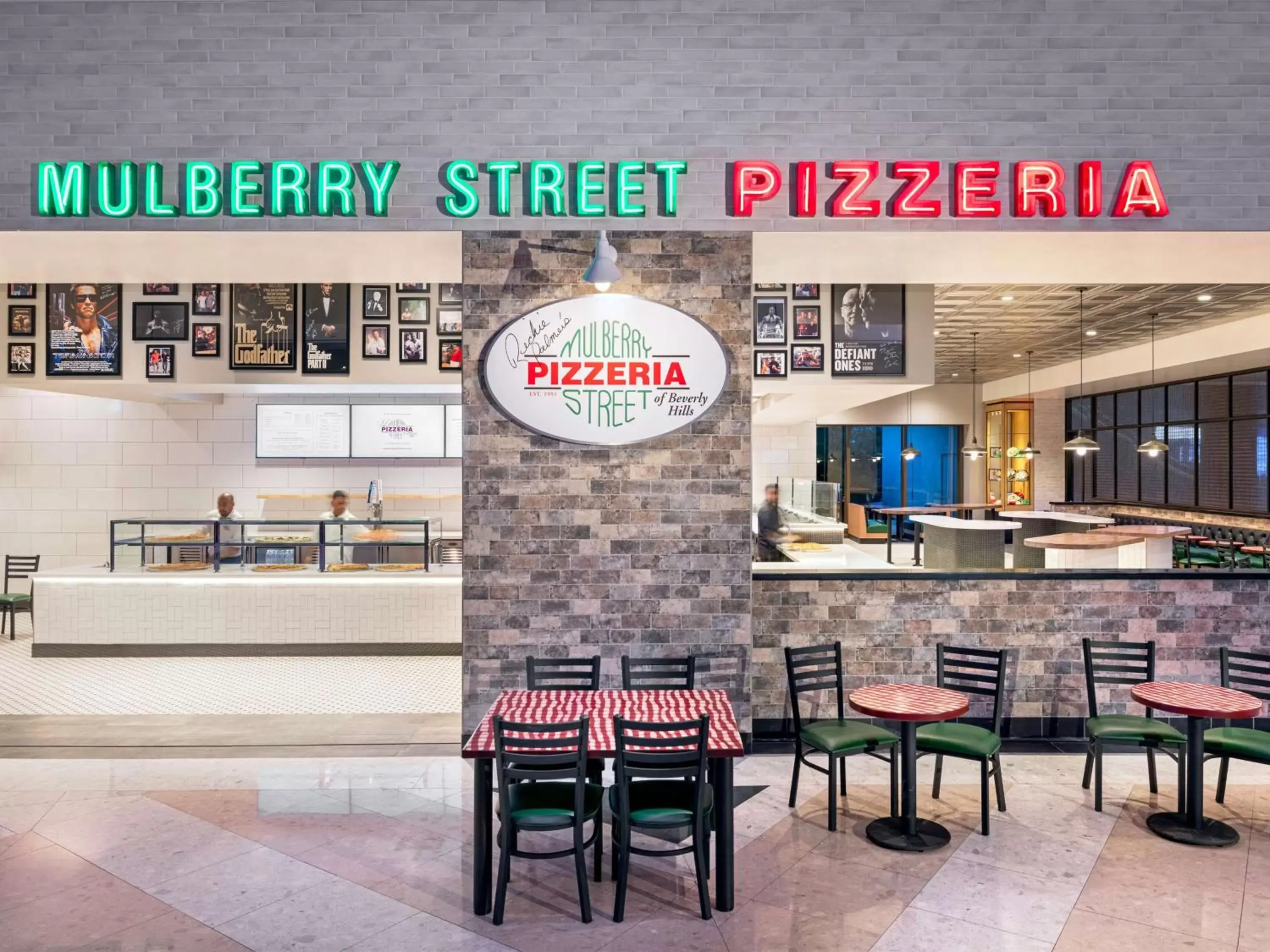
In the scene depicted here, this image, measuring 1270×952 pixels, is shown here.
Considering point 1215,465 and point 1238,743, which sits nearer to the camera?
point 1238,743

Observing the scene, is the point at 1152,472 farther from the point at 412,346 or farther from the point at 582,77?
the point at 582,77

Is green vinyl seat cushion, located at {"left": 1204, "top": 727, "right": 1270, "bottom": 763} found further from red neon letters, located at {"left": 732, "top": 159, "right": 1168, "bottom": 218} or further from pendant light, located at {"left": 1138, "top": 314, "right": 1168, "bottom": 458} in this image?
pendant light, located at {"left": 1138, "top": 314, "right": 1168, "bottom": 458}

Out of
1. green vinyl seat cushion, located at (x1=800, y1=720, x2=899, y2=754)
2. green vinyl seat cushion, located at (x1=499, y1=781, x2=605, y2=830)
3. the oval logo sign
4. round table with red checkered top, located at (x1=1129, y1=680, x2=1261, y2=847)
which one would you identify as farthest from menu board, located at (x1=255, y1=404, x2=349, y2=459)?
round table with red checkered top, located at (x1=1129, y1=680, x2=1261, y2=847)

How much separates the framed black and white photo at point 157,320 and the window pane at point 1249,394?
518 inches

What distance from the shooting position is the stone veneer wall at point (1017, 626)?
5555mm

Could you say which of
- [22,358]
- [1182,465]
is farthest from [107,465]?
[1182,465]

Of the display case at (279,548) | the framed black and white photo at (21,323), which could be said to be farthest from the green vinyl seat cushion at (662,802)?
the framed black and white photo at (21,323)

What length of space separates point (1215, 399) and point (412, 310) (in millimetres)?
11782

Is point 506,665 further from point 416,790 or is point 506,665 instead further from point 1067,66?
point 1067,66

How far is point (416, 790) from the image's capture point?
15.7 ft

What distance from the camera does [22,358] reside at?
25.0ft

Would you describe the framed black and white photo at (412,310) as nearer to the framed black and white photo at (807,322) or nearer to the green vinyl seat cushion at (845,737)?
the framed black and white photo at (807,322)

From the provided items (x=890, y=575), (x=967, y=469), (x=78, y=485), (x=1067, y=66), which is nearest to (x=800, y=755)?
(x=890, y=575)

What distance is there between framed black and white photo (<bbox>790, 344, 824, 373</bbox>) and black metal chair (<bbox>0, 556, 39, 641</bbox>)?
7.09 metres
